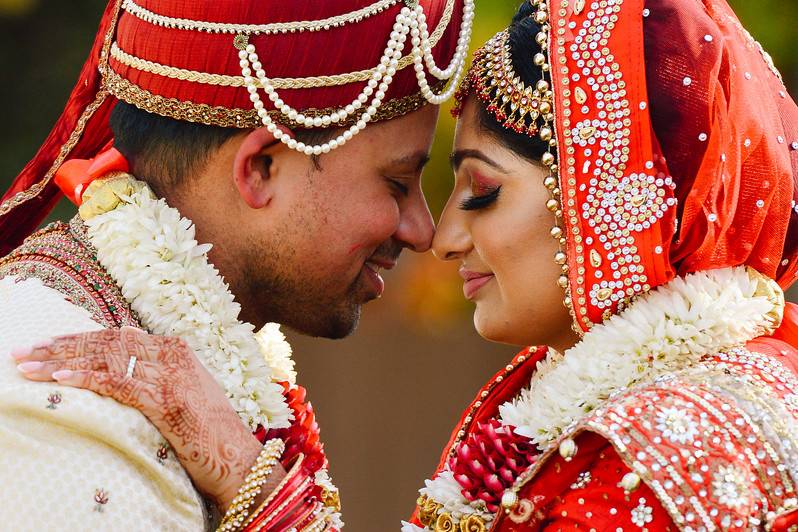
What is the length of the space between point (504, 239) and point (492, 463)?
0.64 metres

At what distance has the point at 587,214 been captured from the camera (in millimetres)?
2986

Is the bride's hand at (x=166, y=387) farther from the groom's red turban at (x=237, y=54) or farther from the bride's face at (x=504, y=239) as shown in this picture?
the bride's face at (x=504, y=239)

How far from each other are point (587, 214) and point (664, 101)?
348mm

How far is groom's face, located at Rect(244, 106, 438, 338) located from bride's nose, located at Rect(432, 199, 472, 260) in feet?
0.22

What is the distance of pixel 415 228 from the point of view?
11.3 feet

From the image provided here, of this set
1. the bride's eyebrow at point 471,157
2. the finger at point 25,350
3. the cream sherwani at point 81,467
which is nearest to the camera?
the cream sherwani at point 81,467

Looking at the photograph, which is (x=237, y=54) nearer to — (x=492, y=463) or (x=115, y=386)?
(x=115, y=386)

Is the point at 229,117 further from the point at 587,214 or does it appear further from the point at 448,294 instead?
the point at 448,294

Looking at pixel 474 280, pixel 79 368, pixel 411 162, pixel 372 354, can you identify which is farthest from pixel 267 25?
pixel 372 354

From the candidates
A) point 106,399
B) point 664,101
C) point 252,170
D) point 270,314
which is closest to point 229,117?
point 252,170

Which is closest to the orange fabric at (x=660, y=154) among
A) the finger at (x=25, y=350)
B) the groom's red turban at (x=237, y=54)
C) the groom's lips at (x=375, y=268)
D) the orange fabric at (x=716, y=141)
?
the orange fabric at (x=716, y=141)

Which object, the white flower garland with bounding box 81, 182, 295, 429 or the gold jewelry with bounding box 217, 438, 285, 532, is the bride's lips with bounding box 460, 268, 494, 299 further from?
the gold jewelry with bounding box 217, 438, 285, 532

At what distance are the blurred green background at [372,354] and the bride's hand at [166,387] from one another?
4745mm

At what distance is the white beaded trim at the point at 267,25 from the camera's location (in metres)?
3.05
